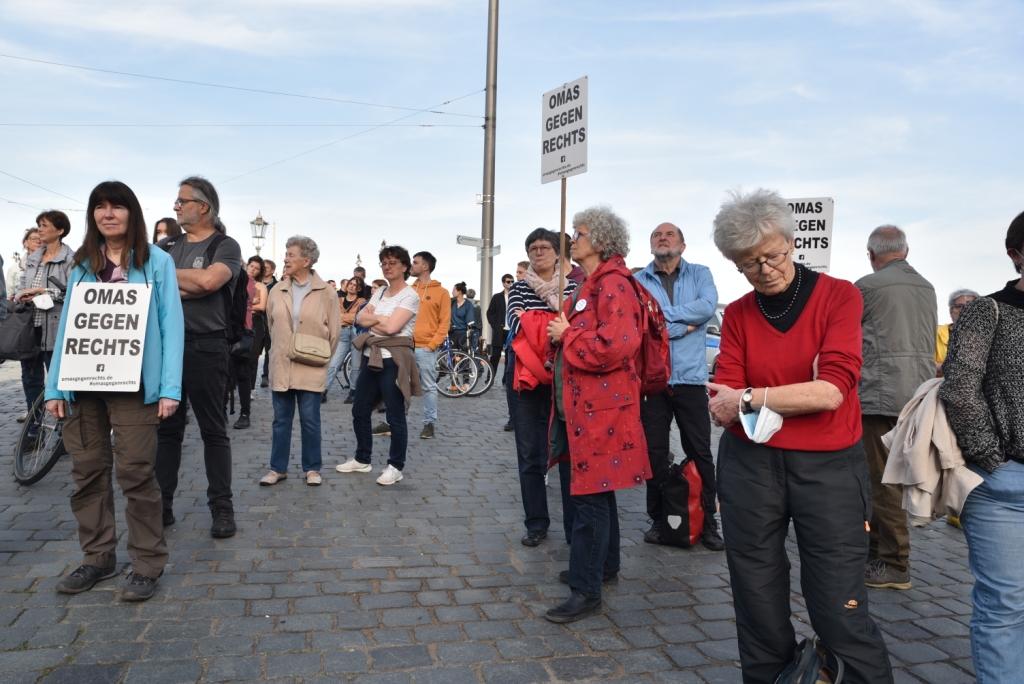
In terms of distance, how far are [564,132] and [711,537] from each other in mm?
2921

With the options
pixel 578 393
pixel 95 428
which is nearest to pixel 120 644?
pixel 95 428

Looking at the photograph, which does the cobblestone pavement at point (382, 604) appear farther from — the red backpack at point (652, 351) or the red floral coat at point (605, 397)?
the red backpack at point (652, 351)

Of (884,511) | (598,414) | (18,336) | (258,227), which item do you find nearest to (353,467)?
(18,336)

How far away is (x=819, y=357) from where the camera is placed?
270cm

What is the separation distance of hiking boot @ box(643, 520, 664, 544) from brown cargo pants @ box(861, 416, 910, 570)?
4.20 ft

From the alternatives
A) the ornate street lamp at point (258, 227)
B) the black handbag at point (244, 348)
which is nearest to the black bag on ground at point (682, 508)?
the black handbag at point (244, 348)

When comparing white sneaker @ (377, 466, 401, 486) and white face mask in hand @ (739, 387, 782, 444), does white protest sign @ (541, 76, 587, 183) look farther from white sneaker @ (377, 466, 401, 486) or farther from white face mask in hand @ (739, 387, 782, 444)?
white face mask in hand @ (739, 387, 782, 444)

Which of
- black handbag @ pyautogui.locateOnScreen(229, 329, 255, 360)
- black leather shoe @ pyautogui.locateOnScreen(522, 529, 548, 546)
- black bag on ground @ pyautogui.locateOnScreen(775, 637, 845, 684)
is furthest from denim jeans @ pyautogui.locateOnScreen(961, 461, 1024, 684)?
black handbag @ pyautogui.locateOnScreen(229, 329, 255, 360)

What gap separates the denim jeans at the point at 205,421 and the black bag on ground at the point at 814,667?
3841 millimetres

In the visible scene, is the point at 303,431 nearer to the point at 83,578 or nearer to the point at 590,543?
the point at 83,578

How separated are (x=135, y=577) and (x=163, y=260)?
5.42ft

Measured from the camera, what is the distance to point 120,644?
3.56m

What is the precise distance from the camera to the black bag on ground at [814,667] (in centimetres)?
265

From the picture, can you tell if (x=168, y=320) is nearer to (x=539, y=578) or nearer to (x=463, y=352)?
(x=539, y=578)
